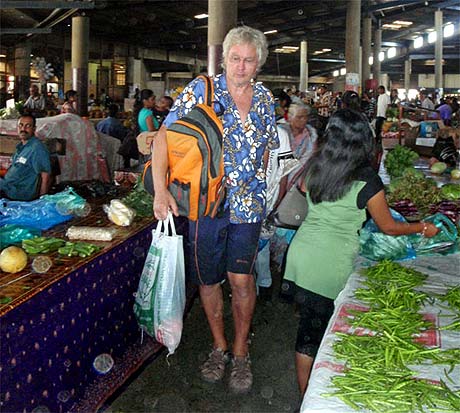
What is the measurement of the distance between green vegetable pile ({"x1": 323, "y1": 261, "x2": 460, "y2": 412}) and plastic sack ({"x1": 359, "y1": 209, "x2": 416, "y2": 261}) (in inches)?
18.6

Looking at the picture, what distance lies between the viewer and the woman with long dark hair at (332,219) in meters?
2.87

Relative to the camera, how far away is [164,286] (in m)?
3.38

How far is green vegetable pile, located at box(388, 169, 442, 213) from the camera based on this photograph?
4547 mm

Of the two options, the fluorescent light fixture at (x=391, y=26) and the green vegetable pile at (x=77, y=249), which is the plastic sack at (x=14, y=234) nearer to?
the green vegetable pile at (x=77, y=249)

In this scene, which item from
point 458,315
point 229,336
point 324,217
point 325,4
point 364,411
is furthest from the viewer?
point 325,4

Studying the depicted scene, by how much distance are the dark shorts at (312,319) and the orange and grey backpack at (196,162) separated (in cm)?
71

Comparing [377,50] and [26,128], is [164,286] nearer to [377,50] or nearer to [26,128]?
[26,128]

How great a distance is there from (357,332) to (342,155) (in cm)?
102

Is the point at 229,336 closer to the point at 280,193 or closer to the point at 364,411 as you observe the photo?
the point at 280,193

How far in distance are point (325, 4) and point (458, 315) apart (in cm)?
2571

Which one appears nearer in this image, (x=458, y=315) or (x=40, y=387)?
(x=458, y=315)

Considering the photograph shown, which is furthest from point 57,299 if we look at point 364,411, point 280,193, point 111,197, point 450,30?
point 450,30

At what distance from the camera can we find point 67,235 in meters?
3.44

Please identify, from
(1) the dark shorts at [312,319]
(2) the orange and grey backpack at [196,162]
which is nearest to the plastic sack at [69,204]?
(2) the orange and grey backpack at [196,162]
